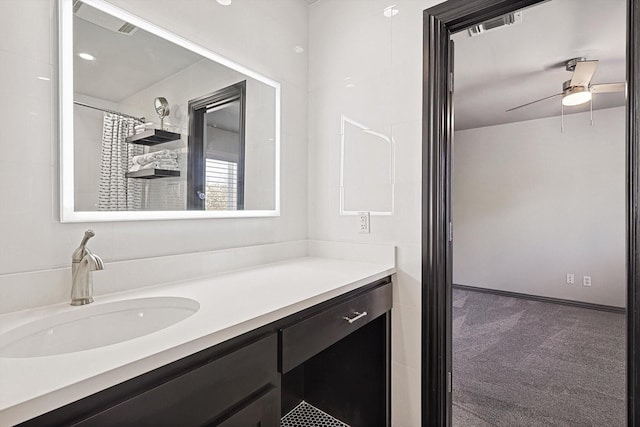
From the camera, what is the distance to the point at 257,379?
3.05 feet

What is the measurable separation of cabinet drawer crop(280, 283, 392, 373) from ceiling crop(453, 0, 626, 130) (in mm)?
1697

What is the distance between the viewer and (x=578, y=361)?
2584 mm

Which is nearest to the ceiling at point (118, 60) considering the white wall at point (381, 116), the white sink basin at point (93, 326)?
the white sink basin at point (93, 326)

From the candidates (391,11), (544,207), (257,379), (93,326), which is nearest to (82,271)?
(93,326)

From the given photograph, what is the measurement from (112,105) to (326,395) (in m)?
1.73

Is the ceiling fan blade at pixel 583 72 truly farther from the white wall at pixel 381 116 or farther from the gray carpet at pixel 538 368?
the gray carpet at pixel 538 368

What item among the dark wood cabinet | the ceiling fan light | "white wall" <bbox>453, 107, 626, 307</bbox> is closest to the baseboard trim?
"white wall" <bbox>453, 107, 626, 307</bbox>

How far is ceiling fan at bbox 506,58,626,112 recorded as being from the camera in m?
2.67

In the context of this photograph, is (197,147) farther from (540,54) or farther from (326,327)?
(540,54)

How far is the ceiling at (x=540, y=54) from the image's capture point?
2.13 meters

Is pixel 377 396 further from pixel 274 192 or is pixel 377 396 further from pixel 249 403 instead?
pixel 274 192

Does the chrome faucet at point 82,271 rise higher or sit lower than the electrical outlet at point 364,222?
lower

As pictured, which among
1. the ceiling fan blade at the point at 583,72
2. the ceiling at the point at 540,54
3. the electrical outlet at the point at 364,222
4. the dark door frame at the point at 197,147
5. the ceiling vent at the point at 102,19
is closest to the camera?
the ceiling vent at the point at 102,19

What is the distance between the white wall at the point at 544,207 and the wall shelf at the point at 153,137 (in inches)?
182
